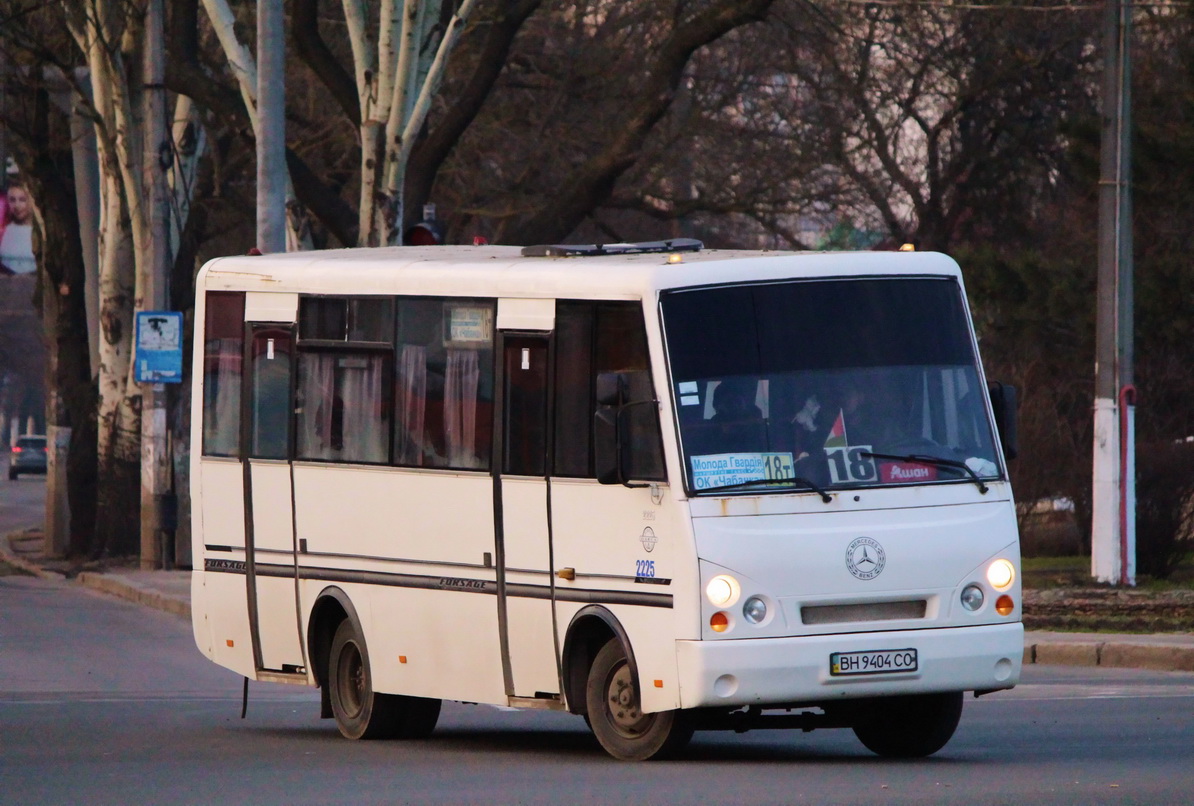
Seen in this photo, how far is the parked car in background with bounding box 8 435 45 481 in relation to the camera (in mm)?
85188

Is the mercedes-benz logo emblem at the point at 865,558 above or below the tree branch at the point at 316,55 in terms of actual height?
below

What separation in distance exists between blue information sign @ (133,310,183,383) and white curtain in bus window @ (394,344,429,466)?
16118 mm

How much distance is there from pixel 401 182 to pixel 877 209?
17013 millimetres

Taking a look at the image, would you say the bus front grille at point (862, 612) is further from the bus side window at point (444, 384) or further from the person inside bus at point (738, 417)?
the bus side window at point (444, 384)

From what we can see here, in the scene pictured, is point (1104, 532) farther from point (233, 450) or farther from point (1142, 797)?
point (1142, 797)

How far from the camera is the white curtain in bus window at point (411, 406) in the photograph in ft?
37.5

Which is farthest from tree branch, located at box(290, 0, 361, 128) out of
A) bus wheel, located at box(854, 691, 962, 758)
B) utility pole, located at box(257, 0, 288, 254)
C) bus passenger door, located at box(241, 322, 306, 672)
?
bus wheel, located at box(854, 691, 962, 758)

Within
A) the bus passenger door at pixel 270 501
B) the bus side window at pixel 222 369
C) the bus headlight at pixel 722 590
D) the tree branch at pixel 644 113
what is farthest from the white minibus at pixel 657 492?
the tree branch at pixel 644 113

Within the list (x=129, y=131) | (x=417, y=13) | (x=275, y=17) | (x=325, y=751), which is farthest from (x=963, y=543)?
(x=129, y=131)

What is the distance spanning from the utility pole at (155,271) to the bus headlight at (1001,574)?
1923cm

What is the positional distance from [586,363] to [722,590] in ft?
4.74

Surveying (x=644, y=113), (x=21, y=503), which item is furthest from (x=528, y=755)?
(x=21, y=503)

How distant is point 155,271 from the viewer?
94.0 feet

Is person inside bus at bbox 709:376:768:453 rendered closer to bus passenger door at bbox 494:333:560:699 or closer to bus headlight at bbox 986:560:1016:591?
bus passenger door at bbox 494:333:560:699
